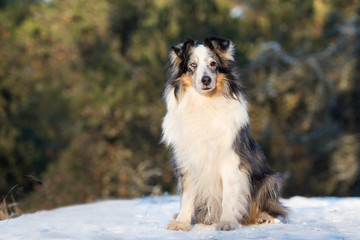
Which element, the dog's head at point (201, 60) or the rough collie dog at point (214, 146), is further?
the dog's head at point (201, 60)

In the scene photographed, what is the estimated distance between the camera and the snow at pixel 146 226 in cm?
389

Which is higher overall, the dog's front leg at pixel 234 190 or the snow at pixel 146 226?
the dog's front leg at pixel 234 190

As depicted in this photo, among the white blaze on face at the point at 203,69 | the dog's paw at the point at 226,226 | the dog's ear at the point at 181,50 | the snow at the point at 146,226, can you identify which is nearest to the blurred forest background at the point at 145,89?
the snow at the point at 146,226

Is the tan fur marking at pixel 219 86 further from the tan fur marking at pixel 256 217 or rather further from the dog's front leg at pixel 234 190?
the tan fur marking at pixel 256 217

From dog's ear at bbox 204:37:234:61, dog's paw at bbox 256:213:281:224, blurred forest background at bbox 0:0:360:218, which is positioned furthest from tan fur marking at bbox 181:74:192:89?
blurred forest background at bbox 0:0:360:218

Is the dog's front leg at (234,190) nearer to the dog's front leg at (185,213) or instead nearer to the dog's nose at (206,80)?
the dog's front leg at (185,213)

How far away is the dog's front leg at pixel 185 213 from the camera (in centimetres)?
444

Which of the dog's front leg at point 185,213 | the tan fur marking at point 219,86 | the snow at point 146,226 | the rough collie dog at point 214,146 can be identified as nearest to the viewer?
the snow at point 146,226

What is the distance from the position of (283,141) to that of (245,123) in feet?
41.4

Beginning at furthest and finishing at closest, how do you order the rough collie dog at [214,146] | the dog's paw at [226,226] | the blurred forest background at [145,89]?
1. the blurred forest background at [145,89]
2. the rough collie dog at [214,146]
3. the dog's paw at [226,226]

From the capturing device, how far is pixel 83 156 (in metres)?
17.0

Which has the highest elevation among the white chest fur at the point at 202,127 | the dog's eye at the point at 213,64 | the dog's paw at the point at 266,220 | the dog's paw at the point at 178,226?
the dog's eye at the point at 213,64

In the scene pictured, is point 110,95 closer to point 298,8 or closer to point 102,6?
point 102,6

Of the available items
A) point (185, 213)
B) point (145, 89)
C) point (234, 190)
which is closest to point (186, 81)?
point (234, 190)
